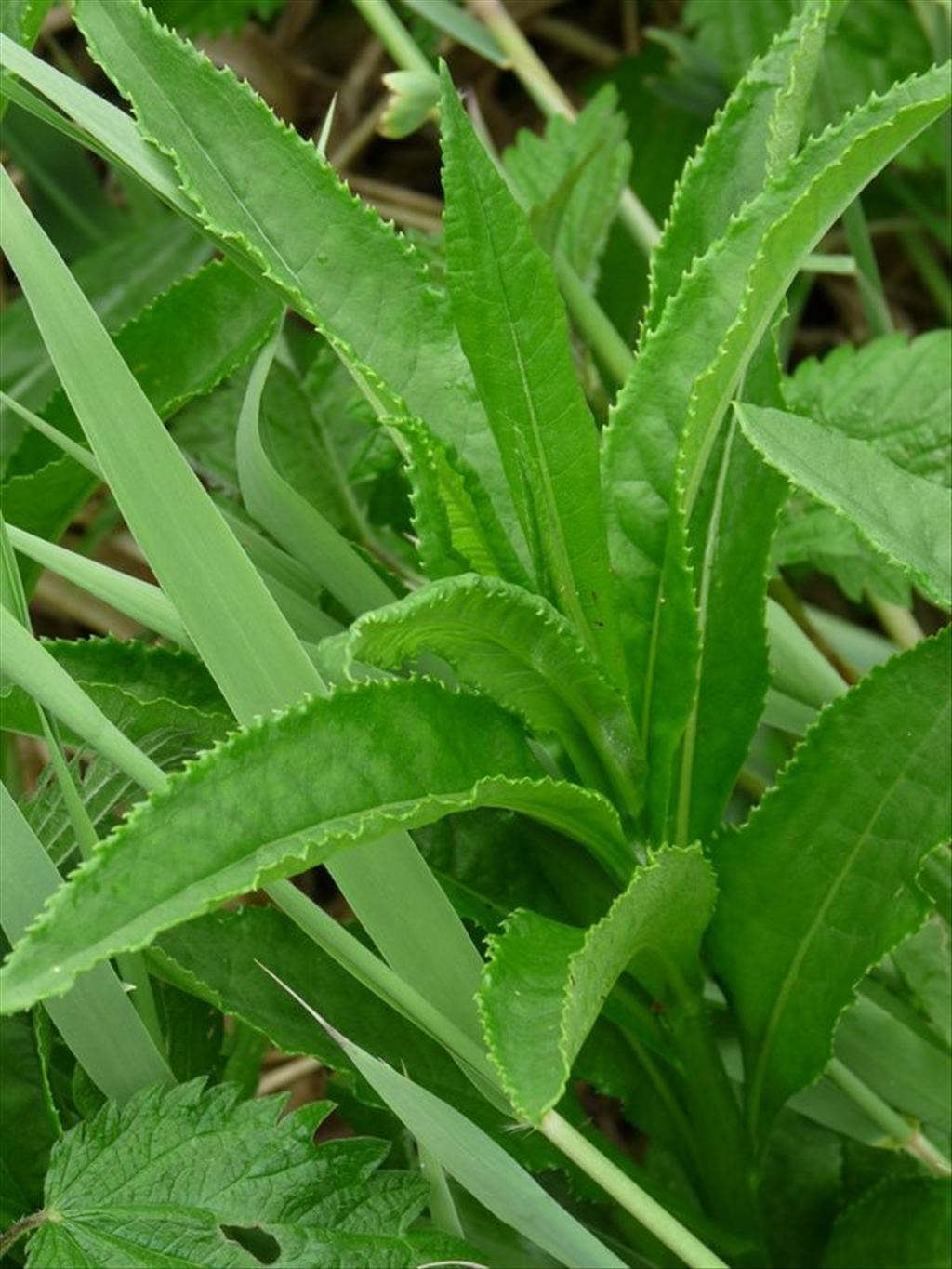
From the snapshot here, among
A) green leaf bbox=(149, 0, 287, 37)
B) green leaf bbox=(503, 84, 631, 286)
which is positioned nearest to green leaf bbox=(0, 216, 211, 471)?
green leaf bbox=(149, 0, 287, 37)

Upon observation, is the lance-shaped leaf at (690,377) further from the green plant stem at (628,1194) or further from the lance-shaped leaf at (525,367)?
the green plant stem at (628,1194)

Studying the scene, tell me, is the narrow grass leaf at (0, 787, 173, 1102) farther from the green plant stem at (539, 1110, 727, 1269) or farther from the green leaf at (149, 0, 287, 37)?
the green leaf at (149, 0, 287, 37)

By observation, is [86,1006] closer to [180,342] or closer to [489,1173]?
[489,1173]

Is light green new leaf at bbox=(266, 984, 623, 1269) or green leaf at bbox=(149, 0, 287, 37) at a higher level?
green leaf at bbox=(149, 0, 287, 37)

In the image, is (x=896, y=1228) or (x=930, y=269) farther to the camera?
(x=930, y=269)

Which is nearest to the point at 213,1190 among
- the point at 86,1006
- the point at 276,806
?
the point at 86,1006

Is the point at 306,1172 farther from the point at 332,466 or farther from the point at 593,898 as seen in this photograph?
the point at 332,466
